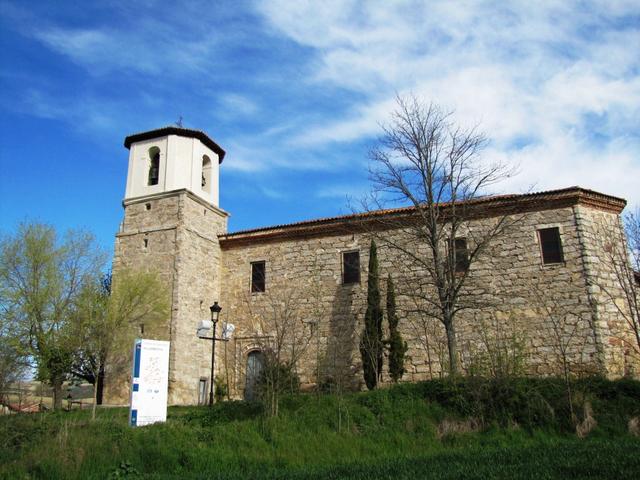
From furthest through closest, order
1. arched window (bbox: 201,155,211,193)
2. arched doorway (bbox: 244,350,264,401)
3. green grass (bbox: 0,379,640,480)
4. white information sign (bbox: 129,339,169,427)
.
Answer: arched window (bbox: 201,155,211,193), arched doorway (bbox: 244,350,264,401), white information sign (bbox: 129,339,169,427), green grass (bbox: 0,379,640,480)

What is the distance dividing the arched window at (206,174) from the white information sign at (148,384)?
9.97 meters

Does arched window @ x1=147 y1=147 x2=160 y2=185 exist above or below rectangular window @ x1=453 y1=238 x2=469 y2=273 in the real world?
above

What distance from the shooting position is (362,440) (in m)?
9.94

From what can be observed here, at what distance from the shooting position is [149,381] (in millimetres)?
11594

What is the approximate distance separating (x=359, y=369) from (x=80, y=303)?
899cm

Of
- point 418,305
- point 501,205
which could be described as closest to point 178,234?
point 418,305

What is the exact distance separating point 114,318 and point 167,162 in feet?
19.7

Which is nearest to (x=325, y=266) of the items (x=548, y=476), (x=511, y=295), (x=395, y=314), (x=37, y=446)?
(x=395, y=314)

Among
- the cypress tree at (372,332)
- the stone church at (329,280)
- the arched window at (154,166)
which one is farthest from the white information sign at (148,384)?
the arched window at (154,166)

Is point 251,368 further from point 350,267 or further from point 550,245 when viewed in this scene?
point 550,245

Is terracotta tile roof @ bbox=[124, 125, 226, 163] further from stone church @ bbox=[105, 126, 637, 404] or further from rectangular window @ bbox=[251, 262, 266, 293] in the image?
rectangular window @ bbox=[251, 262, 266, 293]

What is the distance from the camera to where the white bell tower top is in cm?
1969

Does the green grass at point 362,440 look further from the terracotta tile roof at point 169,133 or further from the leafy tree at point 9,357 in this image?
the terracotta tile roof at point 169,133

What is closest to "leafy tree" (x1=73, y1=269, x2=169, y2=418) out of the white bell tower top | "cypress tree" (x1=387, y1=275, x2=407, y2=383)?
the white bell tower top
